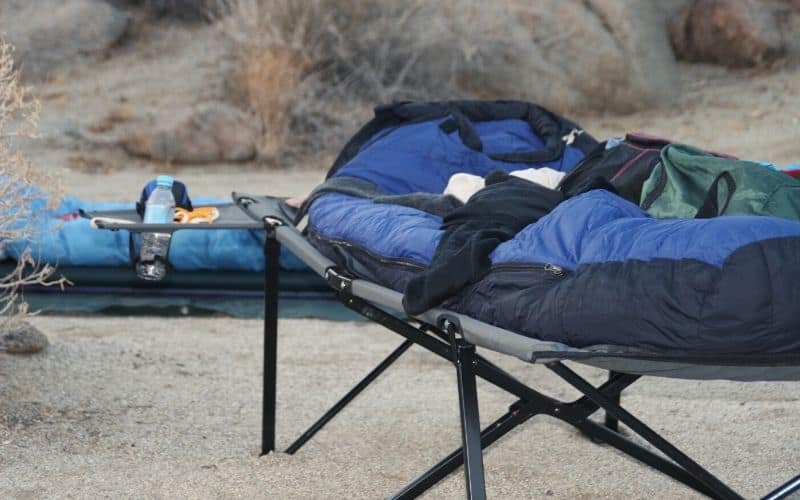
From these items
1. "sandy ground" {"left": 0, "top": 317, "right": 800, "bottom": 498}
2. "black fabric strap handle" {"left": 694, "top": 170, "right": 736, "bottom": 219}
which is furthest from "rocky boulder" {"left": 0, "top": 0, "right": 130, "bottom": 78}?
"black fabric strap handle" {"left": 694, "top": 170, "right": 736, "bottom": 219}

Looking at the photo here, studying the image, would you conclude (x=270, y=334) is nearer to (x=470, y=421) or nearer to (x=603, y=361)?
(x=470, y=421)

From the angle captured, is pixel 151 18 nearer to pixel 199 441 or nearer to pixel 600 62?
pixel 600 62

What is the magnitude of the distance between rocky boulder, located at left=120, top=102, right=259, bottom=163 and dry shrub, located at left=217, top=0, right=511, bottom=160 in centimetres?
24

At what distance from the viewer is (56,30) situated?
1032 cm

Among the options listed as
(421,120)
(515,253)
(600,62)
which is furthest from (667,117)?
(515,253)

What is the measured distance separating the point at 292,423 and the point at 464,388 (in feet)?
5.19

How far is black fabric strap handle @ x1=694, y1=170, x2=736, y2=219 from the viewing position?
8.24 feet

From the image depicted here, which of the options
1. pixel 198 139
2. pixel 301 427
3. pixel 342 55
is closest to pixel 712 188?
pixel 301 427

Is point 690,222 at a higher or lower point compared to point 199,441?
higher

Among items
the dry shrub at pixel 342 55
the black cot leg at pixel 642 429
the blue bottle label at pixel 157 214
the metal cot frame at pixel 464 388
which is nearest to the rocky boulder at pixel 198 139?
the dry shrub at pixel 342 55

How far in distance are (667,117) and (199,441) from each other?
6.94 meters

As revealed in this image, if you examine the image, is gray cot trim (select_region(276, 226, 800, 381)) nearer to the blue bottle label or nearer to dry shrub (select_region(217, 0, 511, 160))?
the blue bottle label

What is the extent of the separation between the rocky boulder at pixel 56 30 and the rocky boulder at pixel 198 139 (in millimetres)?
2218

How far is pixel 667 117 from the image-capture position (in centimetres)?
958
